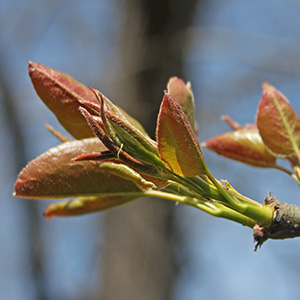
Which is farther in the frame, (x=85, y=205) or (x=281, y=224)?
(x=85, y=205)

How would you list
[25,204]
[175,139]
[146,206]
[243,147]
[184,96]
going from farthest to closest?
[25,204]
[146,206]
[243,147]
[184,96]
[175,139]

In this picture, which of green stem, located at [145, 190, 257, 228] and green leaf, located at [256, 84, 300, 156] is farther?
green leaf, located at [256, 84, 300, 156]

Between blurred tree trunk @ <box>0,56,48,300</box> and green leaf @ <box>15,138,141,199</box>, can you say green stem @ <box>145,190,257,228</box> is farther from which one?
blurred tree trunk @ <box>0,56,48,300</box>

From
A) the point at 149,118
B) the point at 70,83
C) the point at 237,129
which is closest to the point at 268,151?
the point at 237,129

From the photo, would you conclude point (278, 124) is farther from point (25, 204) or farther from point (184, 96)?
point (25, 204)

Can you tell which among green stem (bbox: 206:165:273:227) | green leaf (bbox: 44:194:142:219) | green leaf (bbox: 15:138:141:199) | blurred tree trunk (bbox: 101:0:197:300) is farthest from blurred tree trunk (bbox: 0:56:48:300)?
green stem (bbox: 206:165:273:227)

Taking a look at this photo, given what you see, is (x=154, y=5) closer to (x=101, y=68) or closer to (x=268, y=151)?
(x=101, y=68)

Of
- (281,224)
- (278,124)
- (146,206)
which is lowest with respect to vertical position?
(146,206)

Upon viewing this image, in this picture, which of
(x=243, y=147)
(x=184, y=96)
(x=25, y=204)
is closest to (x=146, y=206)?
(x=25, y=204)
